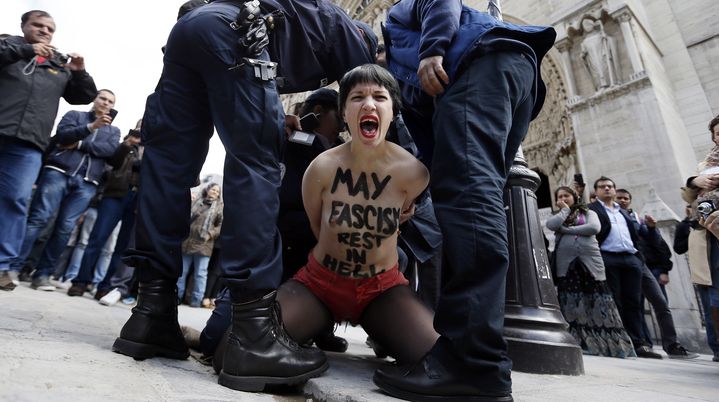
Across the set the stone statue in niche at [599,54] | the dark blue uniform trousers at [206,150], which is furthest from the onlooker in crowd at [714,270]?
the stone statue in niche at [599,54]

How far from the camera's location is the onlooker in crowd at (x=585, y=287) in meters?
3.87

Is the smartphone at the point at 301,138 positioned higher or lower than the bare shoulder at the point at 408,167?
higher

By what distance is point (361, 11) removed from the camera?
2006 cm

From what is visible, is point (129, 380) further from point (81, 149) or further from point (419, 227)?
point (81, 149)

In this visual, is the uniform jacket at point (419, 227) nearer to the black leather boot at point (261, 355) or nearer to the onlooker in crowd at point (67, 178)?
the black leather boot at point (261, 355)

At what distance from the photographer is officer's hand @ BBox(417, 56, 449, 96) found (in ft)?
4.54

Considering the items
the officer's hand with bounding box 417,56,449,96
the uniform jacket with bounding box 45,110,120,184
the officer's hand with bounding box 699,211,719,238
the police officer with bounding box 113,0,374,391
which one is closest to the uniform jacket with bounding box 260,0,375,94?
the police officer with bounding box 113,0,374,391

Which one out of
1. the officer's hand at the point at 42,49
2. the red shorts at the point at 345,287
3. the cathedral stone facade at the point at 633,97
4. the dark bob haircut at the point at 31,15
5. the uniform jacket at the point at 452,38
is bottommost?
the red shorts at the point at 345,287

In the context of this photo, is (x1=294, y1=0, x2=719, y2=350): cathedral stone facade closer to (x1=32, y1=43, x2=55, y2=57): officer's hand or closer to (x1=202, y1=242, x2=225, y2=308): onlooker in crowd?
(x1=202, y1=242, x2=225, y2=308): onlooker in crowd

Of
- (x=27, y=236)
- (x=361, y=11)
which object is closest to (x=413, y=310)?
(x=27, y=236)

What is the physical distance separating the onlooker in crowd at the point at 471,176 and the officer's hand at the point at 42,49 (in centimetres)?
326

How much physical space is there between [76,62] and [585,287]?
18.0 ft

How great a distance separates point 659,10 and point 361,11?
13942 millimetres

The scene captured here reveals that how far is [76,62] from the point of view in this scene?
124 inches
